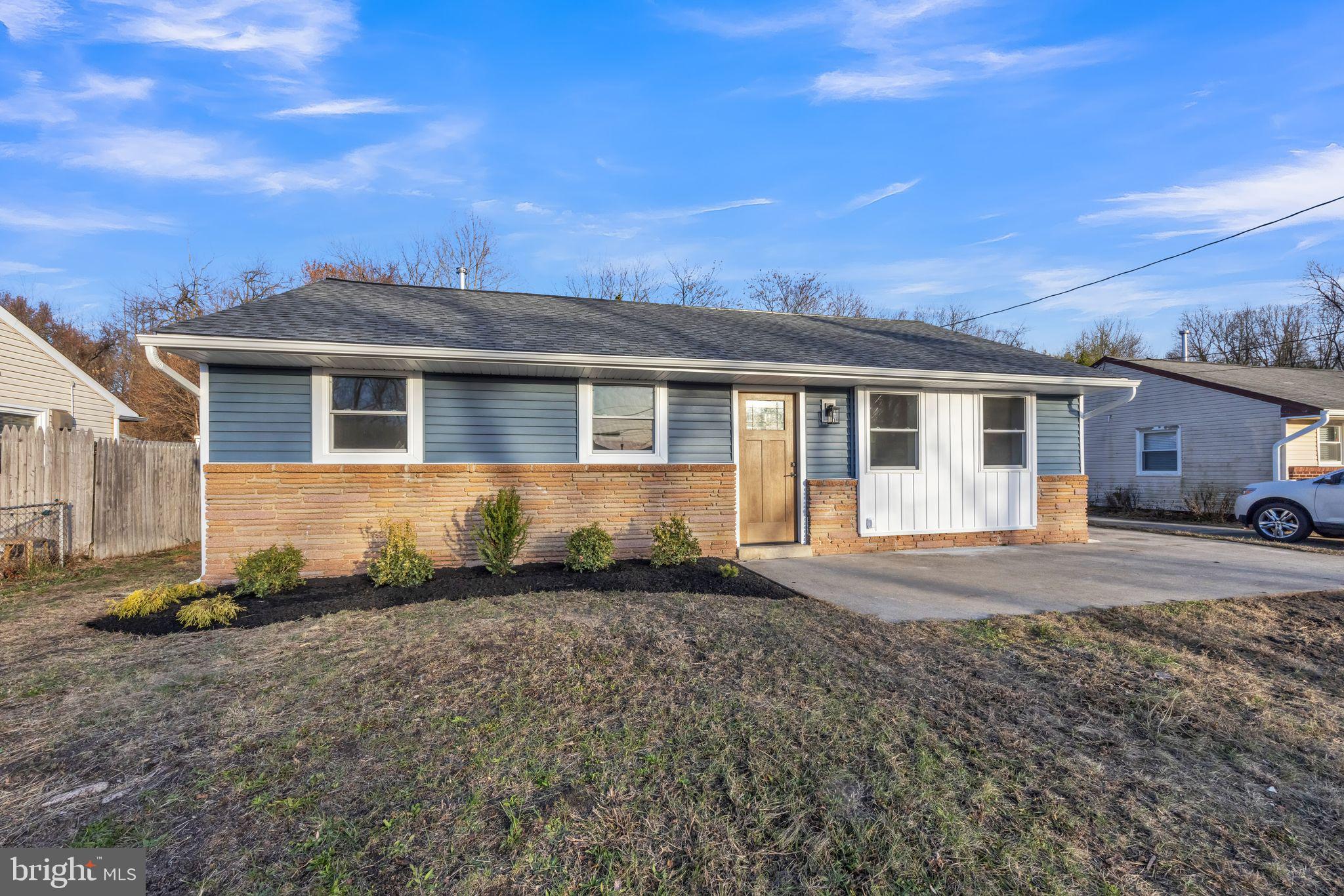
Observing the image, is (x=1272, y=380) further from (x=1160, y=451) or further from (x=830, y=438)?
(x=830, y=438)

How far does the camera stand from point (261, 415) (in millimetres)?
6574

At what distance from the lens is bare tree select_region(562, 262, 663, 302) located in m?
23.2

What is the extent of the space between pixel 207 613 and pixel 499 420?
10.9ft

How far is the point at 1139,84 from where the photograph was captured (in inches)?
376

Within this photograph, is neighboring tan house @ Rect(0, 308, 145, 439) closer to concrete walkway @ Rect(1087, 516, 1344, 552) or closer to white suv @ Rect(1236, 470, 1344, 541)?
concrete walkway @ Rect(1087, 516, 1344, 552)

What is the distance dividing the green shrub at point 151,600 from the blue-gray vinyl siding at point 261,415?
4.62 feet

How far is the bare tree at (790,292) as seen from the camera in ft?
83.9

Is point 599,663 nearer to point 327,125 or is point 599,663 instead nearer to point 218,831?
point 218,831

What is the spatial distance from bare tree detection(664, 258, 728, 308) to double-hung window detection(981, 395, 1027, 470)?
52.5 feet

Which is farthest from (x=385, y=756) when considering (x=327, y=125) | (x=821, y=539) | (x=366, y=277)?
(x=366, y=277)

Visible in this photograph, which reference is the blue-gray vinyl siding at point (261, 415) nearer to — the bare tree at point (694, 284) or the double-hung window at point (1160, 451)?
the bare tree at point (694, 284)

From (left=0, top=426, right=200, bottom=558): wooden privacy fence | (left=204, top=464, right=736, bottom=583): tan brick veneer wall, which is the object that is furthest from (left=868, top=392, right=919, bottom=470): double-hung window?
(left=0, top=426, right=200, bottom=558): wooden privacy fence

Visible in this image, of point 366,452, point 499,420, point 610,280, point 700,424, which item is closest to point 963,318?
point 610,280

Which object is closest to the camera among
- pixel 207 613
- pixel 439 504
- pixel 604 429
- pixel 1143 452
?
pixel 207 613
